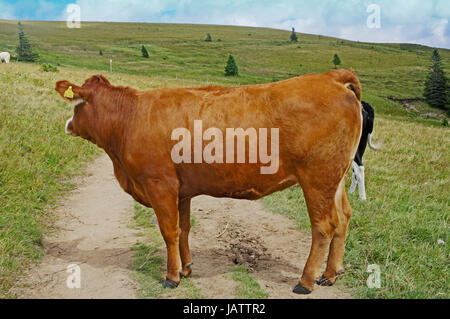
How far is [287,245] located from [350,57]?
103624 millimetres

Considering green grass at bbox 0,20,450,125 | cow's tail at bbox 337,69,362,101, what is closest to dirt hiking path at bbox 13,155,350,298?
cow's tail at bbox 337,69,362,101

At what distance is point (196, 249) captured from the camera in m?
5.86

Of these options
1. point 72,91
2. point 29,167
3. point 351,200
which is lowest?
point 351,200

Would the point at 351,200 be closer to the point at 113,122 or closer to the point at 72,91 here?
the point at 113,122

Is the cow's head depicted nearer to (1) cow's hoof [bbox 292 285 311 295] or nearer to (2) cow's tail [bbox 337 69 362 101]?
(2) cow's tail [bbox 337 69 362 101]

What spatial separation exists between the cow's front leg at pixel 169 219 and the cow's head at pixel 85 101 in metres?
1.31

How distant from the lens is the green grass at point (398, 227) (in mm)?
4605

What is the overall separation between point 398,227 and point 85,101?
16.2 ft

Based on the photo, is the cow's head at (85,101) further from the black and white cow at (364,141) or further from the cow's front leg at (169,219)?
the black and white cow at (364,141)

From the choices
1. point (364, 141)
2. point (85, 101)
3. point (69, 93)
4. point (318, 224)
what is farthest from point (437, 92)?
point (69, 93)

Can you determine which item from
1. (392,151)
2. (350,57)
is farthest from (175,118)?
(350,57)

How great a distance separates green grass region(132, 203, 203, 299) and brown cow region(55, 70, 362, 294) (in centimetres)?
15

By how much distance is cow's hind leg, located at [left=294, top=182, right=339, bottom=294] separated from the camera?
4.33m

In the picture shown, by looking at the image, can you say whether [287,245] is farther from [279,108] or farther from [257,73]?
[257,73]
